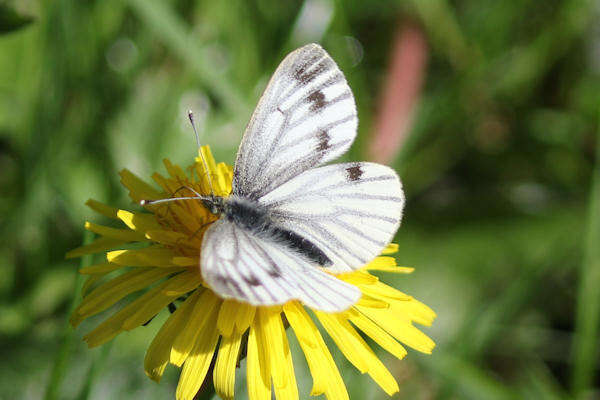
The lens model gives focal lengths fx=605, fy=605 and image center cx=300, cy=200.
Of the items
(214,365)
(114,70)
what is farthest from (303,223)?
(114,70)

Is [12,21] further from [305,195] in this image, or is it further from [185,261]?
[305,195]

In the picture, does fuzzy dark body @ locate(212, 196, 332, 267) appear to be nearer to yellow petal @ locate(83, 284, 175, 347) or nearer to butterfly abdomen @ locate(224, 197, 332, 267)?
butterfly abdomen @ locate(224, 197, 332, 267)

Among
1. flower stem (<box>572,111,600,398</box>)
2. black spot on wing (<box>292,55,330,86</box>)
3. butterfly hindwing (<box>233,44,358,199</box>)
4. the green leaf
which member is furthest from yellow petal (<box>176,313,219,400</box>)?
flower stem (<box>572,111,600,398</box>)

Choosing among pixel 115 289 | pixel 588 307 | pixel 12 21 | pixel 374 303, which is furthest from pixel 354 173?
pixel 588 307

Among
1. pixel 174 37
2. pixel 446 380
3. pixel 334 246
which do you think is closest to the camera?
pixel 334 246

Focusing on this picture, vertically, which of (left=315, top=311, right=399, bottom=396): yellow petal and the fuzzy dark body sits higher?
the fuzzy dark body

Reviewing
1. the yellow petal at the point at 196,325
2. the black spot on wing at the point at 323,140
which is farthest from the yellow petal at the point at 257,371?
the black spot on wing at the point at 323,140

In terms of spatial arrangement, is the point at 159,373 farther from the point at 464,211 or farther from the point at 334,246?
the point at 464,211
